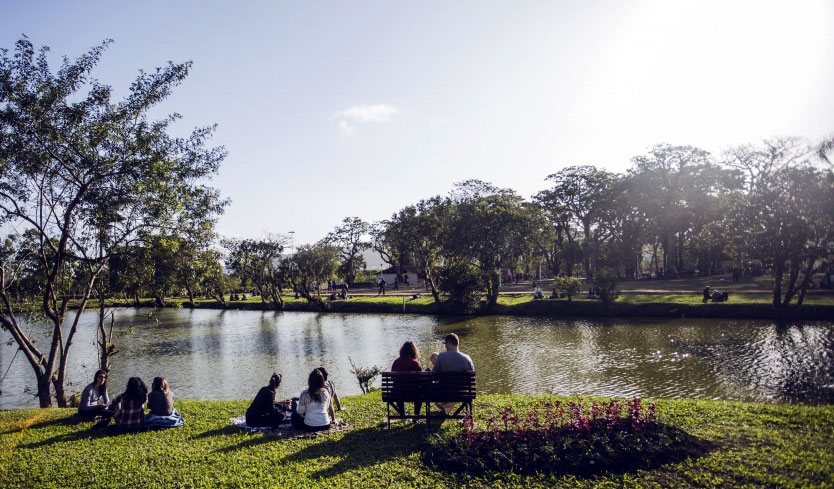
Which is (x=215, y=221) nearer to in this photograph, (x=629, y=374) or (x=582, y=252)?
(x=629, y=374)

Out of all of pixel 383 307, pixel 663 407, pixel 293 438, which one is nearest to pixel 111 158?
pixel 293 438

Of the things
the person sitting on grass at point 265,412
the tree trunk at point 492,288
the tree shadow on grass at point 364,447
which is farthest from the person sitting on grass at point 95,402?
the tree trunk at point 492,288

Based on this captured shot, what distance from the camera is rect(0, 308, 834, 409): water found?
55.2 ft

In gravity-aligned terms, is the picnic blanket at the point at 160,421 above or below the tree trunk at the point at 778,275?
below

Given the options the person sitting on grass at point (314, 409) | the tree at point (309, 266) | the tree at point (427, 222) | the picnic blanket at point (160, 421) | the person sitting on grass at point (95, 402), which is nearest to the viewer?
the person sitting on grass at point (314, 409)

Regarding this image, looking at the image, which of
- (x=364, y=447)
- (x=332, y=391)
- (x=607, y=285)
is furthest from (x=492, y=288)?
(x=364, y=447)

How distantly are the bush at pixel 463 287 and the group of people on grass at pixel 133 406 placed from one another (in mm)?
29580

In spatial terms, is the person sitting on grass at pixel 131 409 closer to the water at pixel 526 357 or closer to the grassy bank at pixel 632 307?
the water at pixel 526 357

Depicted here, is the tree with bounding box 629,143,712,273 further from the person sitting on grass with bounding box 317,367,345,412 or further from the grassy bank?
the person sitting on grass with bounding box 317,367,345,412

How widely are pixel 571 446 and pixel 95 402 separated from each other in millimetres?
10482

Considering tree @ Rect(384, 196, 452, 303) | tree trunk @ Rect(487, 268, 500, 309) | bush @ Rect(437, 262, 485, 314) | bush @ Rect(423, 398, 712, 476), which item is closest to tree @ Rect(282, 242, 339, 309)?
tree @ Rect(384, 196, 452, 303)

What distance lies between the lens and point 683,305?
33.0 m

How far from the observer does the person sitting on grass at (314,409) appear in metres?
9.67

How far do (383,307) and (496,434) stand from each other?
130 ft
